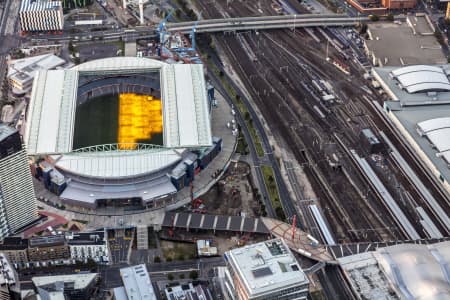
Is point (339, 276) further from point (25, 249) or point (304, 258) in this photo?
point (25, 249)

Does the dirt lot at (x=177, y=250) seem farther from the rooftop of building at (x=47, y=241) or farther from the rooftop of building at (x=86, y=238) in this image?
the rooftop of building at (x=47, y=241)

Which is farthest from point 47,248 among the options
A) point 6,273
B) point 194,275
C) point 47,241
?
point 194,275

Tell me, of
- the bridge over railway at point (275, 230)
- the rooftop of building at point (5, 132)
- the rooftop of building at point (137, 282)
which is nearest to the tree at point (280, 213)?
the bridge over railway at point (275, 230)

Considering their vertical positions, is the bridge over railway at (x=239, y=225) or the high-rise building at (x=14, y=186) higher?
the high-rise building at (x=14, y=186)

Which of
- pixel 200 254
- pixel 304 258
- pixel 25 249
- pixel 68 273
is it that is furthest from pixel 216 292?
pixel 25 249

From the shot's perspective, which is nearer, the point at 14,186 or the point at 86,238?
the point at 14,186

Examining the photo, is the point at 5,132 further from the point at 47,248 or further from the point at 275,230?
the point at 275,230
